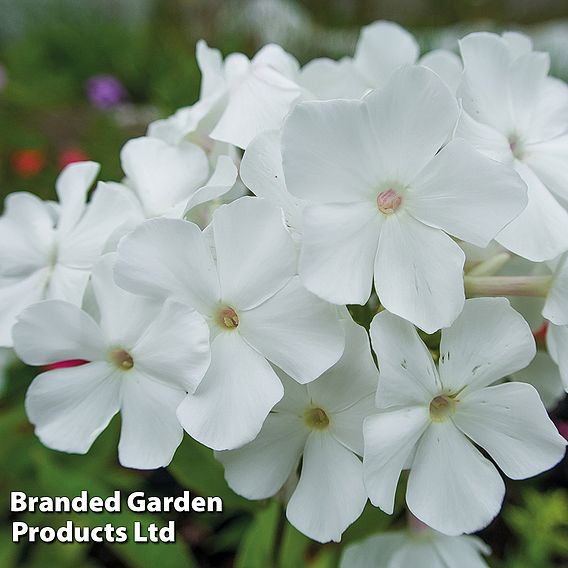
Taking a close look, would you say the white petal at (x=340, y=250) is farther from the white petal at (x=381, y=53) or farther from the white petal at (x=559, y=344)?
the white petal at (x=381, y=53)

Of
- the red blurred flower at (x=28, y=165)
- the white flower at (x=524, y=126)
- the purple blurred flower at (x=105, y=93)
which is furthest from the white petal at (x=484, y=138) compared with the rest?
the purple blurred flower at (x=105, y=93)

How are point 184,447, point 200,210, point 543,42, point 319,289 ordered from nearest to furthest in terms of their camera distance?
point 319,289 → point 200,210 → point 184,447 → point 543,42

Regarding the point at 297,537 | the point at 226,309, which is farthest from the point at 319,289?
the point at 297,537

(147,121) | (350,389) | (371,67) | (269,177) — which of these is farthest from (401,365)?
(147,121)

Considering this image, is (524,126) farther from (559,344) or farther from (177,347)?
(177,347)

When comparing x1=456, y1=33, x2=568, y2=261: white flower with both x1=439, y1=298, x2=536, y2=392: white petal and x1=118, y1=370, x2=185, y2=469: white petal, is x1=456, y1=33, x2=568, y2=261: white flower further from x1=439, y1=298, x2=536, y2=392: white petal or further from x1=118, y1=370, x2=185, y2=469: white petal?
x1=118, y1=370, x2=185, y2=469: white petal

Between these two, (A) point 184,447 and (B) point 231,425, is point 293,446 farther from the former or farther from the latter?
(A) point 184,447
